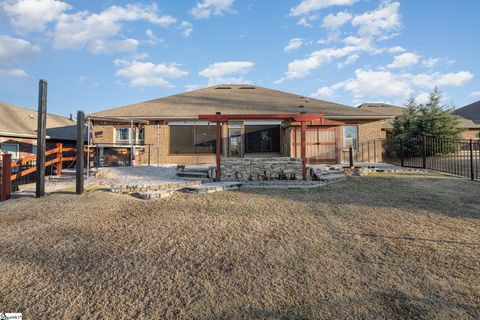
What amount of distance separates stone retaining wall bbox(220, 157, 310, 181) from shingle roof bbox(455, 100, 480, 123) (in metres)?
40.6

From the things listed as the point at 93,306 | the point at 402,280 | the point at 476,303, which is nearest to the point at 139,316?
the point at 93,306

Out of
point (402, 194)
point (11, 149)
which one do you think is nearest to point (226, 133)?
point (402, 194)

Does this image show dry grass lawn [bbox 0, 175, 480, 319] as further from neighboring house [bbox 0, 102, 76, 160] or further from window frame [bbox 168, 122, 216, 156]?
neighboring house [bbox 0, 102, 76, 160]

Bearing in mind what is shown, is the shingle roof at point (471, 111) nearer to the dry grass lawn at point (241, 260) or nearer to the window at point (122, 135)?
the dry grass lawn at point (241, 260)

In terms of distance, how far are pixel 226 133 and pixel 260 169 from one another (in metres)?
5.65

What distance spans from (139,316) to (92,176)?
9477 mm

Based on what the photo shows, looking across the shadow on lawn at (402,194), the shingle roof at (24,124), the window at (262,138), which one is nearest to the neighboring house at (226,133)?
the window at (262,138)

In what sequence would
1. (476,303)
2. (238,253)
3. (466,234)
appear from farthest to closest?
(466,234), (238,253), (476,303)

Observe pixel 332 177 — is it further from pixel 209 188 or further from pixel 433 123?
pixel 433 123

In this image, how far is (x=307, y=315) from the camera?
223 centimetres

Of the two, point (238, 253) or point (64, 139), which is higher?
point (64, 139)

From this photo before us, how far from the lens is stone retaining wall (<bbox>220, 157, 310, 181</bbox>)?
31.3 feet

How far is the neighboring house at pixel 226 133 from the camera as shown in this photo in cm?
1385

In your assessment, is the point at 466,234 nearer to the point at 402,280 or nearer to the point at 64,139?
the point at 402,280
